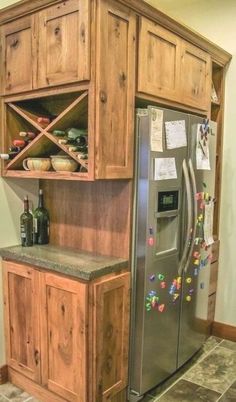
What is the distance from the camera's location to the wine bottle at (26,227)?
2.42 m

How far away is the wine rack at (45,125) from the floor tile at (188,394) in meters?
1.54

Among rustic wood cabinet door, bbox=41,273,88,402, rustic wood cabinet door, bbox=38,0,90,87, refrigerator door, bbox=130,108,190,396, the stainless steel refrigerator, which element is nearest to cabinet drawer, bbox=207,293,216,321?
the stainless steel refrigerator

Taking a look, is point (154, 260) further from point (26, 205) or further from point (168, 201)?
point (26, 205)

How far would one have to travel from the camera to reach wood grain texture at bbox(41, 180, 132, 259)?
2.12m

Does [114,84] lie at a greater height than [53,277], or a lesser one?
greater

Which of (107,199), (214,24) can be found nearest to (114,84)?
(107,199)

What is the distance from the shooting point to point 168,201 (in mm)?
2209

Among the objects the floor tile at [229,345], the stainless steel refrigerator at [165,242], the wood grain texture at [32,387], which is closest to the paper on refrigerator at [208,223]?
the stainless steel refrigerator at [165,242]

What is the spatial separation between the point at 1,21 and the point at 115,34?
81 centimetres

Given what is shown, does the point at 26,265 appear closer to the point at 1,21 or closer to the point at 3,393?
the point at 3,393

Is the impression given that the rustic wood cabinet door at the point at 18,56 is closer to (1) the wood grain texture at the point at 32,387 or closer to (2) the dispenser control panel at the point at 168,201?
(2) the dispenser control panel at the point at 168,201

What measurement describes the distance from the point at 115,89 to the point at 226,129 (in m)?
1.49

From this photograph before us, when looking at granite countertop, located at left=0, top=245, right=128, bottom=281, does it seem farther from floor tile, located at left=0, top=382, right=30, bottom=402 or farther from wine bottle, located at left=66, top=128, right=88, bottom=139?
floor tile, located at left=0, top=382, right=30, bottom=402

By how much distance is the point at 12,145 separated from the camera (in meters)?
2.38
